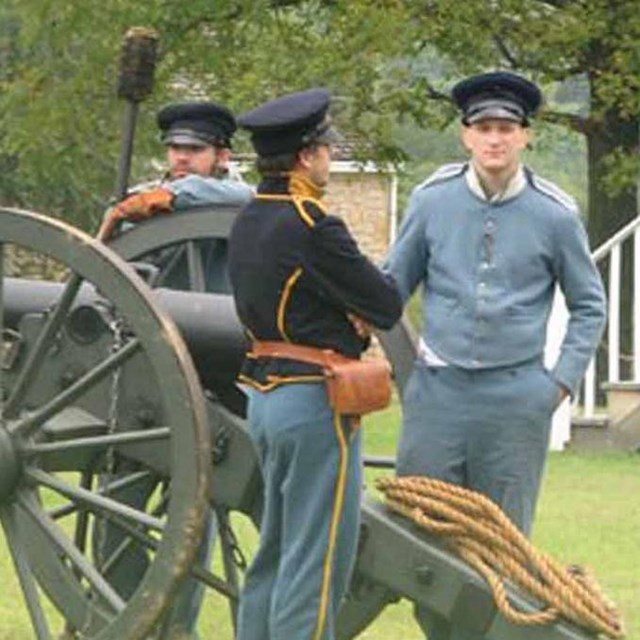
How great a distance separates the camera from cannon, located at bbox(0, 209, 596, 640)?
7719 mm

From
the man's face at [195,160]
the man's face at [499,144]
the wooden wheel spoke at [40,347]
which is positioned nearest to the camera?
the man's face at [499,144]

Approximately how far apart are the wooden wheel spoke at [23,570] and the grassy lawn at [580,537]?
56.1 inches

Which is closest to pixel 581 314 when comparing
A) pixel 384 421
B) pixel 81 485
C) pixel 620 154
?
pixel 81 485

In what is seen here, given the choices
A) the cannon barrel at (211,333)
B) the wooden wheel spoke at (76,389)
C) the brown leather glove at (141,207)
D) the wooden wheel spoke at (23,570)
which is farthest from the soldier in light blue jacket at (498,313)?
the wooden wheel spoke at (23,570)

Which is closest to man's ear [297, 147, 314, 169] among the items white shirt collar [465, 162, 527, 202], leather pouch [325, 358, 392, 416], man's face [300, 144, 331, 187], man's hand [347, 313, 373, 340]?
man's face [300, 144, 331, 187]

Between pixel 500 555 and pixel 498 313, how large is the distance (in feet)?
2.20

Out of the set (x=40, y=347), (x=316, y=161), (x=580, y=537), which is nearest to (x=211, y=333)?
(x=40, y=347)

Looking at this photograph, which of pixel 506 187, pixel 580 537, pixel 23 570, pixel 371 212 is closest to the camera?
pixel 506 187

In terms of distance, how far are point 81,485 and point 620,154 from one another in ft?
64.9

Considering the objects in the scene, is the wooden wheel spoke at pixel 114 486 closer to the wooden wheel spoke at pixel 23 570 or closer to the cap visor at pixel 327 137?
the wooden wheel spoke at pixel 23 570

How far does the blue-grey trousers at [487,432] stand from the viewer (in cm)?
793

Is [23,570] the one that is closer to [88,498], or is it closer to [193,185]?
[88,498]

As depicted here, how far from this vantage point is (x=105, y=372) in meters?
8.06

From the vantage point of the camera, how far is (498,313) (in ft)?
26.1
